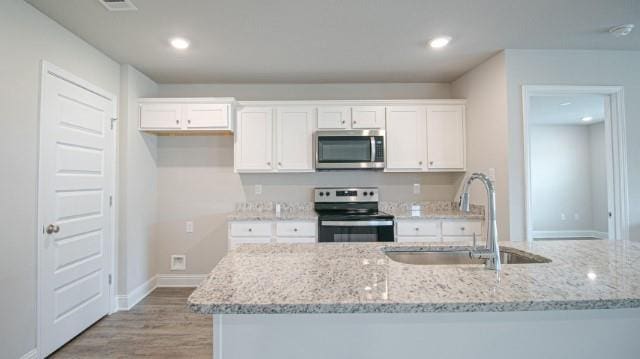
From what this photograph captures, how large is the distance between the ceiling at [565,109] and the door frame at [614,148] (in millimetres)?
1233

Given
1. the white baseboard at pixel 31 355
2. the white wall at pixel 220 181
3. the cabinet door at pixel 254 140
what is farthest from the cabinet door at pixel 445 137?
the white baseboard at pixel 31 355

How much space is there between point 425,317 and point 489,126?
2.64 meters

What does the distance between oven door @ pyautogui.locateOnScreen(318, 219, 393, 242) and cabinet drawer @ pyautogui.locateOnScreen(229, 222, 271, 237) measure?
0.57 metres

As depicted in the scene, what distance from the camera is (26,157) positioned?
2037mm

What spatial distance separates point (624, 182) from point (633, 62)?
1.16 metres

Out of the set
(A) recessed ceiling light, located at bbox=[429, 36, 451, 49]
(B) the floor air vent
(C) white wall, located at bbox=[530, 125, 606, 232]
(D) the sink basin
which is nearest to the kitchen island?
(D) the sink basin

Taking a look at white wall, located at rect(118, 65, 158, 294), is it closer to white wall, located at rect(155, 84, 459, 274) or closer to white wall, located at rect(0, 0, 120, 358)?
white wall, located at rect(155, 84, 459, 274)

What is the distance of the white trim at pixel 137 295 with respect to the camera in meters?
3.04

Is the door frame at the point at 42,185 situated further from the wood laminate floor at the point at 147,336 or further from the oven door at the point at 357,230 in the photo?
the oven door at the point at 357,230

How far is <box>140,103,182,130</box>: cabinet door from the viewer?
10.8 ft

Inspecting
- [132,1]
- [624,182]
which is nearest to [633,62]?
[624,182]

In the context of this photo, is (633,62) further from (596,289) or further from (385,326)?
(385,326)

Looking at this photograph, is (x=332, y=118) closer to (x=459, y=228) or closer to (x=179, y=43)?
(x=179, y=43)

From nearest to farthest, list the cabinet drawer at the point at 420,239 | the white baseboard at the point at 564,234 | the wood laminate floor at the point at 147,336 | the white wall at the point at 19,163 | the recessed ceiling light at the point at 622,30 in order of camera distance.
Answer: the white wall at the point at 19,163 → the wood laminate floor at the point at 147,336 → the recessed ceiling light at the point at 622,30 → the cabinet drawer at the point at 420,239 → the white baseboard at the point at 564,234
